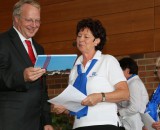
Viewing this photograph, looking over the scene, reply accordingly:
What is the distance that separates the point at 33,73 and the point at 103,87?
2.09ft

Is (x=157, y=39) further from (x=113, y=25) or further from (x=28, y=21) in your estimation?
(x=28, y=21)

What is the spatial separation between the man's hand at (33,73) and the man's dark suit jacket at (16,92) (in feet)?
0.33

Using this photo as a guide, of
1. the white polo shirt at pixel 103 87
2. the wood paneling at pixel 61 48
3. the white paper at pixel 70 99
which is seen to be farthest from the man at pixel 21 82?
the wood paneling at pixel 61 48

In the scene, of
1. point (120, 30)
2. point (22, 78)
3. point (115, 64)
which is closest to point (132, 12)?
point (120, 30)

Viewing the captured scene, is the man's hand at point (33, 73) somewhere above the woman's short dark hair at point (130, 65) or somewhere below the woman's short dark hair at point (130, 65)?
above

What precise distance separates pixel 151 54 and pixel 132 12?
2.38 ft

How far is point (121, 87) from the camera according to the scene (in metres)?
3.42

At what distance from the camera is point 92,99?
327 cm

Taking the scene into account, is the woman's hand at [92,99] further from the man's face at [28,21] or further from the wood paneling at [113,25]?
the wood paneling at [113,25]

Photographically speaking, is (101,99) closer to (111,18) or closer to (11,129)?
(11,129)

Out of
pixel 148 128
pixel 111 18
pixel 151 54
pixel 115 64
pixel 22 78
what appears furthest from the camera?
pixel 111 18

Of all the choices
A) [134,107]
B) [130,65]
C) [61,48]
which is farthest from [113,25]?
[134,107]

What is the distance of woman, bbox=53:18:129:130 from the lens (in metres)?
3.37

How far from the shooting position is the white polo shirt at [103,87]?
3.40 metres
